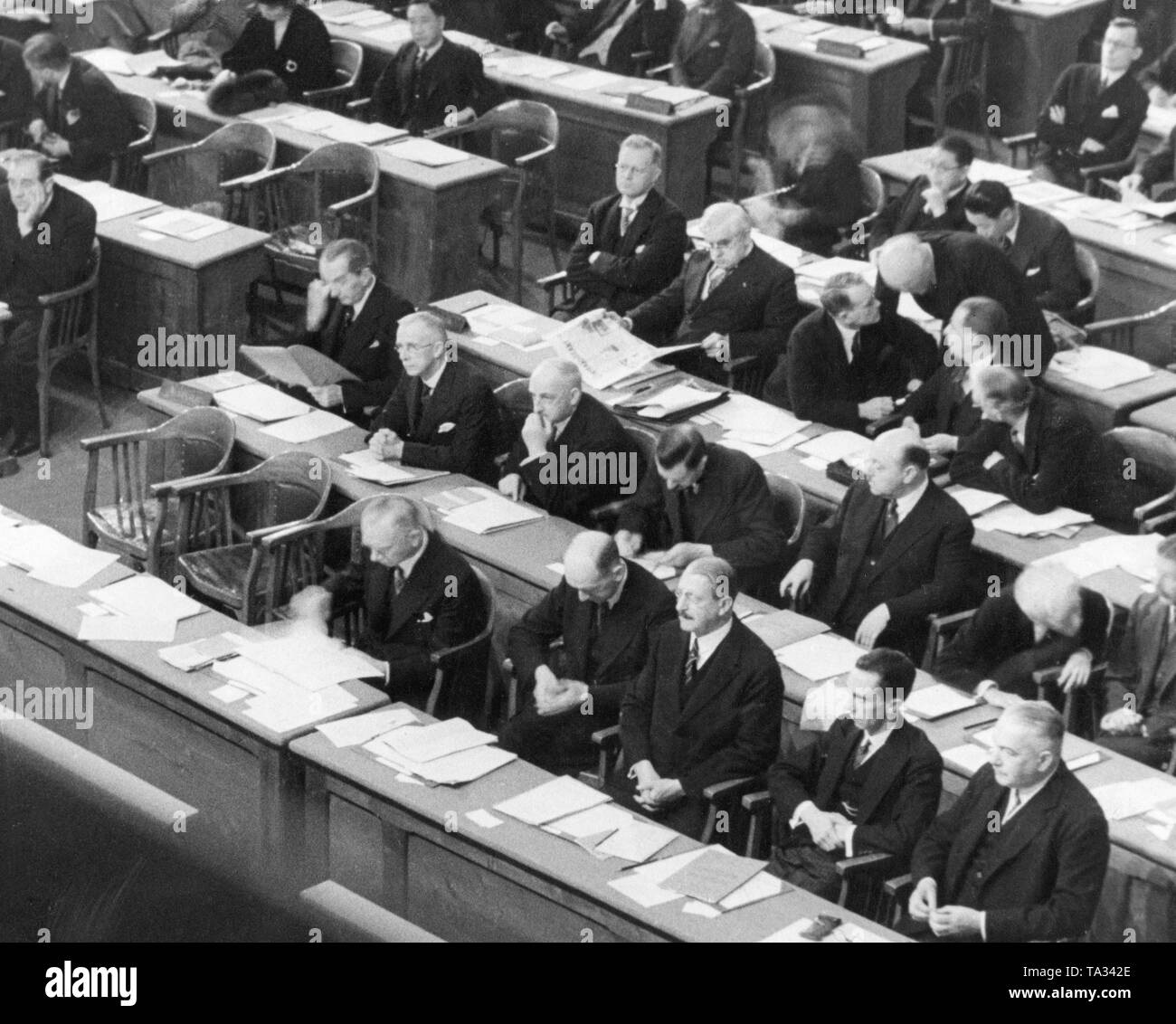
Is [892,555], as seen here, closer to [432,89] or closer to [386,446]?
[386,446]

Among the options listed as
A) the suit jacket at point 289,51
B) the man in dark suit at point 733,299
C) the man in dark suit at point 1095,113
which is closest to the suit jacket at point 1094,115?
the man in dark suit at point 1095,113

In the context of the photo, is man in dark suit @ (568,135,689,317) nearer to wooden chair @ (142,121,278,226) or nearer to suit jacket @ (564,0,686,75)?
wooden chair @ (142,121,278,226)

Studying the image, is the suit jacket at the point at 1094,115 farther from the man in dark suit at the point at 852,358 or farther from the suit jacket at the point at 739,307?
the man in dark suit at the point at 852,358

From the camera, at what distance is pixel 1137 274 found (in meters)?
8.84

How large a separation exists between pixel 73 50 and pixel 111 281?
3449 millimetres

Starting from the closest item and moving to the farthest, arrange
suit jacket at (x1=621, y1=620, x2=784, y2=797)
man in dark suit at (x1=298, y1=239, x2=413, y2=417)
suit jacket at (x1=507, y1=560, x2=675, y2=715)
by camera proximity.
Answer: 1. suit jacket at (x1=621, y1=620, x2=784, y2=797)
2. suit jacket at (x1=507, y1=560, x2=675, y2=715)
3. man in dark suit at (x1=298, y1=239, x2=413, y2=417)

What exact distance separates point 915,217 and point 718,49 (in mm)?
2192

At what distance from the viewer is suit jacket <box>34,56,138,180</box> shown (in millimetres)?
10102

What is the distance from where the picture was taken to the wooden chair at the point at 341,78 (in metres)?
10.6

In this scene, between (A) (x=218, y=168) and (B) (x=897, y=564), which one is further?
(A) (x=218, y=168)

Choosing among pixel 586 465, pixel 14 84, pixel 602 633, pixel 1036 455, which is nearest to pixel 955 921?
pixel 602 633

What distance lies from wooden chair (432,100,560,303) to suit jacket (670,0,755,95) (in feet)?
2.87

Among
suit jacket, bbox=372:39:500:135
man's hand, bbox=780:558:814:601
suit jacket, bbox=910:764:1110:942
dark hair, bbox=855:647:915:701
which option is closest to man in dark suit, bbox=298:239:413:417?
man's hand, bbox=780:558:814:601

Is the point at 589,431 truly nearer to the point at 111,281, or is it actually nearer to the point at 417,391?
the point at 417,391
